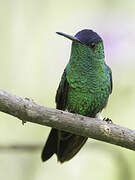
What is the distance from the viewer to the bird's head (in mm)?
3869

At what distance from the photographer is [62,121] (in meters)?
3.17

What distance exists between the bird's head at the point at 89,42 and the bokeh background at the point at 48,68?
1.86 m

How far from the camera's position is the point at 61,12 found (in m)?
7.07

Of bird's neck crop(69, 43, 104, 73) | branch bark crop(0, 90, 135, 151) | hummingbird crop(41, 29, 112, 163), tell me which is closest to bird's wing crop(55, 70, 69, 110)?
hummingbird crop(41, 29, 112, 163)

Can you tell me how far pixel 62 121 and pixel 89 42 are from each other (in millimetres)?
1061

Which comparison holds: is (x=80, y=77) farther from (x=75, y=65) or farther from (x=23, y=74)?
(x=23, y=74)

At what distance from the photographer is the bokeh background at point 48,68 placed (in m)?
6.07

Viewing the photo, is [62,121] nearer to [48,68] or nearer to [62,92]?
[62,92]

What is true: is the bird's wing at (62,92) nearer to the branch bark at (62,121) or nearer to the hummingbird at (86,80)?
the hummingbird at (86,80)

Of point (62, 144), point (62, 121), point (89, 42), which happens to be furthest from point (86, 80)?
point (62, 121)

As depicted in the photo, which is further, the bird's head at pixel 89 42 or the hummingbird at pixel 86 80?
the hummingbird at pixel 86 80

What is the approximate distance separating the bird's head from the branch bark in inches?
34.1

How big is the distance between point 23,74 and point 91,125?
3255 millimetres

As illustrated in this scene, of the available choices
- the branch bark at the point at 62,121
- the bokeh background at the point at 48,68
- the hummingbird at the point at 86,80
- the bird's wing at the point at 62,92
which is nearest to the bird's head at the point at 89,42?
the hummingbird at the point at 86,80
